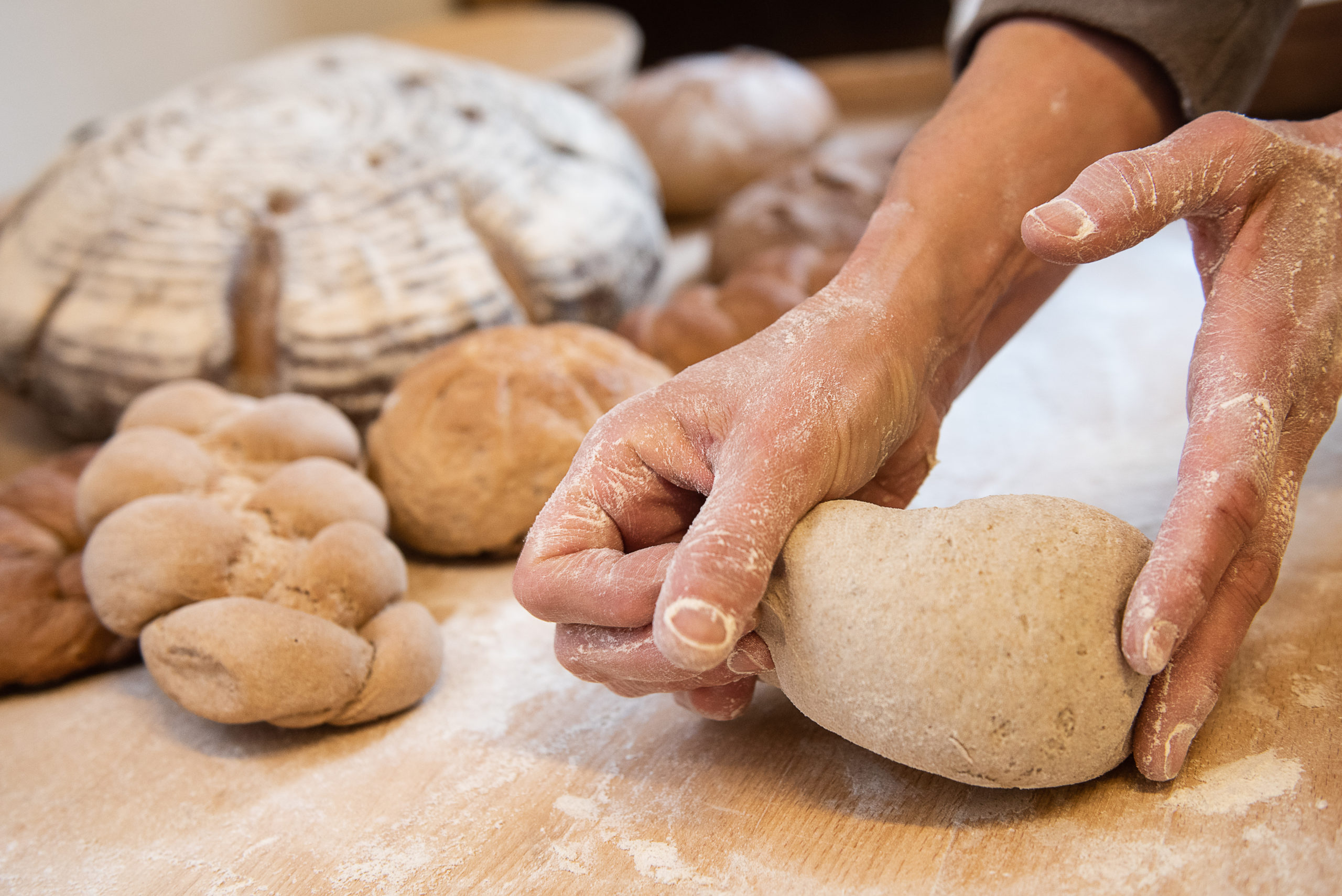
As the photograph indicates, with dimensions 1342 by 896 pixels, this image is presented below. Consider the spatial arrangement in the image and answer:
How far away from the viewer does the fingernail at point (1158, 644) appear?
92cm

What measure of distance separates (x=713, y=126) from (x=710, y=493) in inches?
107

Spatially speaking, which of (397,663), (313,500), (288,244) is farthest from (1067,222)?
(288,244)

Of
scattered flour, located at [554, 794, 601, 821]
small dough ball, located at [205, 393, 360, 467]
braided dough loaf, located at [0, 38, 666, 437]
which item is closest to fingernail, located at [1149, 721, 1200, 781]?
scattered flour, located at [554, 794, 601, 821]

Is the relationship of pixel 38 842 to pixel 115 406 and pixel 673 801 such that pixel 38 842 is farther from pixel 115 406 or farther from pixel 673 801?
pixel 115 406

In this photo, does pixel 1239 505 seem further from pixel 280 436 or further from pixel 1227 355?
pixel 280 436

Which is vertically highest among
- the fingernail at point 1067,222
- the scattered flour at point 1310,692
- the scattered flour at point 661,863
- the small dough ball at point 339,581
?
the fingernail at point 1067,222

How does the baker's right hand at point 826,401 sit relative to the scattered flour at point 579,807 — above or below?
above

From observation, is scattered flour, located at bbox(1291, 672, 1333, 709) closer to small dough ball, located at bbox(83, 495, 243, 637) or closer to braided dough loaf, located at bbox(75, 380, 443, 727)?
braided dough loaf, located at bbox(75, 380, 443, 727)

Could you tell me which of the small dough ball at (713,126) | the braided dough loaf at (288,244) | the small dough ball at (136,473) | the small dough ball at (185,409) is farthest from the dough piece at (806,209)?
the small dough ball at (136,473)

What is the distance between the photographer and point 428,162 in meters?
2.30

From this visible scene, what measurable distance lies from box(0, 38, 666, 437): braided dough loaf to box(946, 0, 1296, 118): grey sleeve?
1197 millimetres

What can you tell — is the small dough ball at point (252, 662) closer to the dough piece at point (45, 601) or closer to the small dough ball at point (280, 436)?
the dough piece at point (45, 601)

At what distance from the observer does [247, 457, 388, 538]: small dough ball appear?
1.52m

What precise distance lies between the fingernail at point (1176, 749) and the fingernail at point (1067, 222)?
1.65 feet
